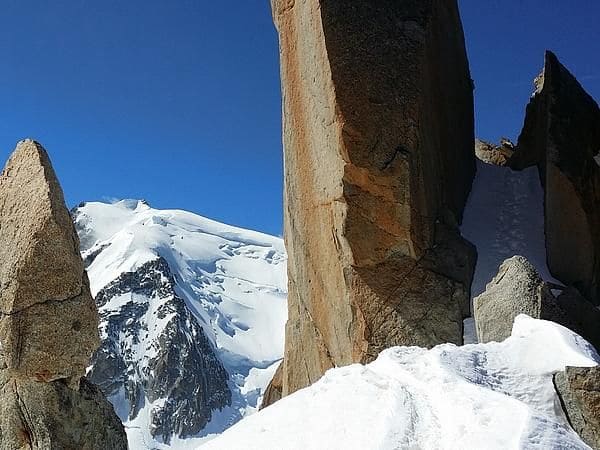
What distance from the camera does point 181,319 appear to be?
4510 inches

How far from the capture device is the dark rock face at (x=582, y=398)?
3.81 meters

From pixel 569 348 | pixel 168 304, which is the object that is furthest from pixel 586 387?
pixel 168 304

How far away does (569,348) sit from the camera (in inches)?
177

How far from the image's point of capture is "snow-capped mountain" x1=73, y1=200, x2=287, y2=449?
104 meters

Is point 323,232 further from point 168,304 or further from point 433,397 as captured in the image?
point 168,304

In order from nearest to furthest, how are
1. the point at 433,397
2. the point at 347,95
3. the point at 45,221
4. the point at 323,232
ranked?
the point at 433,397, the point at 45,221, the point at 347,95, the point at 323,232

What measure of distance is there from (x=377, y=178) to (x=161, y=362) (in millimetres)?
104448

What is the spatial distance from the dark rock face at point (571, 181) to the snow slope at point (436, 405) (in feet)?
19.4

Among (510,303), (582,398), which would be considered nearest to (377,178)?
(510,303)

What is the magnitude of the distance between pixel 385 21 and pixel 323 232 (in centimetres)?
313

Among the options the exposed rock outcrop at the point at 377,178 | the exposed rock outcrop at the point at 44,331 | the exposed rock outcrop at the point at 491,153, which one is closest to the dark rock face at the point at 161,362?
the exposed rock outcrop at the point at 491,153

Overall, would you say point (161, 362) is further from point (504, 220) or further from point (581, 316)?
point (581, 316)

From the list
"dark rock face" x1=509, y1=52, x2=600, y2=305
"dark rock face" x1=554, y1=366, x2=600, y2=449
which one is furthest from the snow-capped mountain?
"dark rock face" x1=554, y1=366, x2=600, y2=449

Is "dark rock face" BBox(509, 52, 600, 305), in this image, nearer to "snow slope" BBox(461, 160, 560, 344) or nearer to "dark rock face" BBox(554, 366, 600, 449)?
"snow slope" BBox(461, 160, 560, 344)
